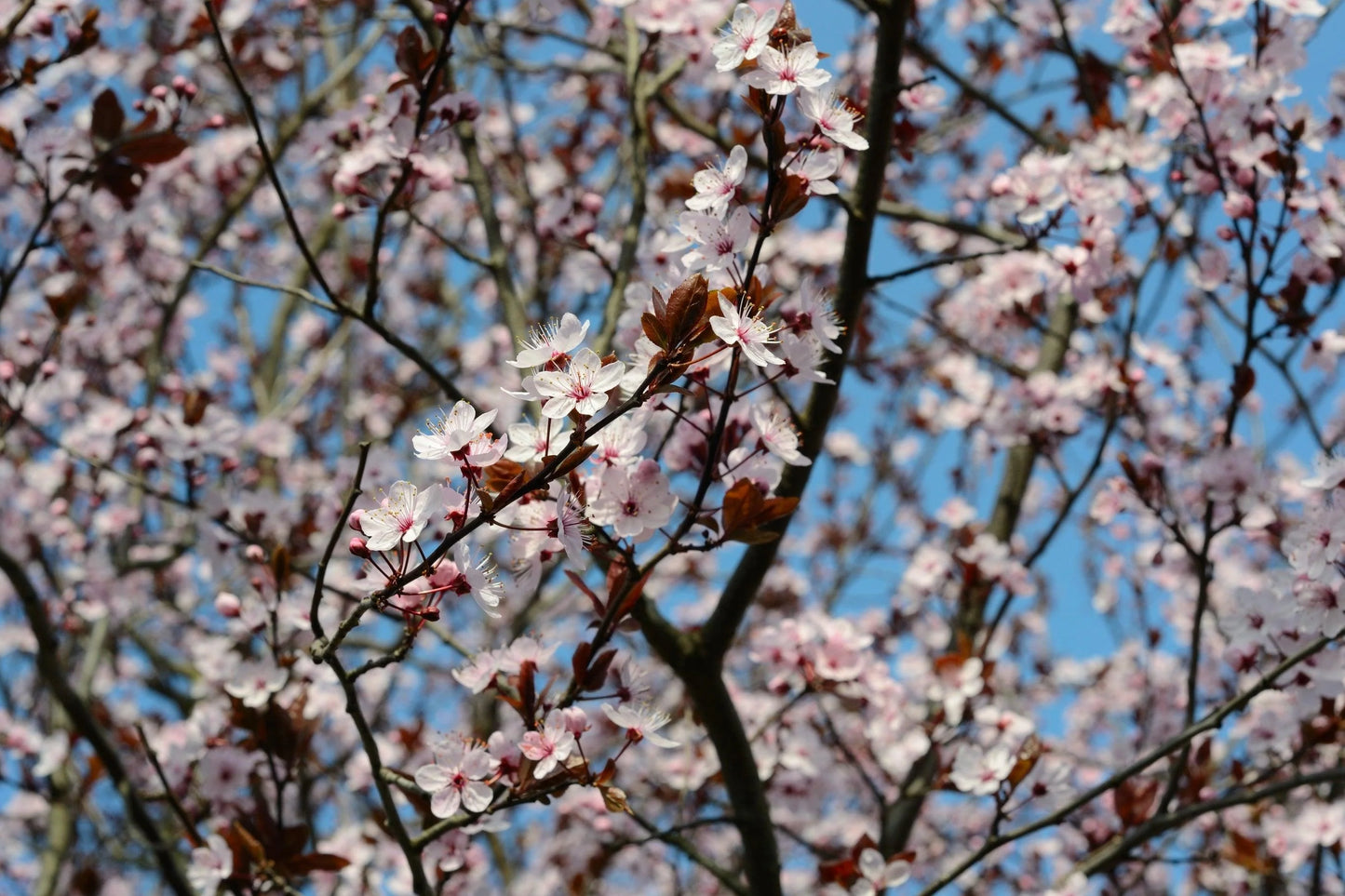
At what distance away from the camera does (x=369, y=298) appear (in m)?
2.33

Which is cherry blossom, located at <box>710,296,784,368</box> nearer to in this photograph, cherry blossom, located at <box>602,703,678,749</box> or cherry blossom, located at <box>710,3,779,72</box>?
cherry blossom, located at <box>710,3,779,72</box>

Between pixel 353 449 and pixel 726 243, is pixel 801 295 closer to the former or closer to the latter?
pixel 726 243

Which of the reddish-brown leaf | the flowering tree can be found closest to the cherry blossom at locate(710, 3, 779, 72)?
the flowering tree

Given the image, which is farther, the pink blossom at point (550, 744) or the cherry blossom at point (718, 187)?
the pink blossom at point (550, 744)

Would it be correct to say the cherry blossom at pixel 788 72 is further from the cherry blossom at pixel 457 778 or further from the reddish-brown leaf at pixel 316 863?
the reddish-brown leaf at pixel 316 863

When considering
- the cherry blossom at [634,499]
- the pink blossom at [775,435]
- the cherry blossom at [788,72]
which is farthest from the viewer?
the pink blossom at [775,435]

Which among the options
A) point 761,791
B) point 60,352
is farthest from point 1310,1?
point 60,352

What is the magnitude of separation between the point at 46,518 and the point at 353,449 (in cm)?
124

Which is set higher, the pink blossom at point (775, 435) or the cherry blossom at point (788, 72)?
the cherry blossom at point (788, 72)

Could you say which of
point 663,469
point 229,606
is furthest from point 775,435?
point 229,606

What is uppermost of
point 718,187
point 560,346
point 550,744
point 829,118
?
point 829,118

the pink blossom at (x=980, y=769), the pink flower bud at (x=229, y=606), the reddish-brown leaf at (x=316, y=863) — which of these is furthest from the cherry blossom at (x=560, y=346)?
the pink blossom at (x=980, y=769)

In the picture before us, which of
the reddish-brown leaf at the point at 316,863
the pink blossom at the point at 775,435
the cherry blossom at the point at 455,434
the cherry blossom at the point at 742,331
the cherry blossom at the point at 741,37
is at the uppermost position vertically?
the cherry blossom at the point at 741,37

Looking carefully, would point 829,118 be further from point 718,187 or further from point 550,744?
point 550,744
